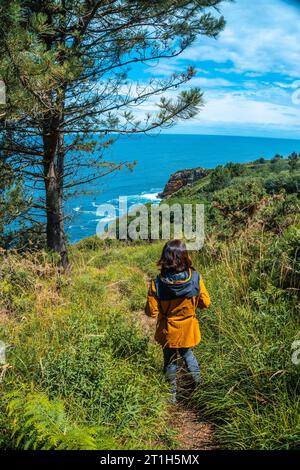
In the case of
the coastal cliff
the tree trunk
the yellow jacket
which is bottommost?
the yellow jacket

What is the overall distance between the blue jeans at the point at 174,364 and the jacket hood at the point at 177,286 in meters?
0.52

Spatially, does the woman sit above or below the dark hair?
below

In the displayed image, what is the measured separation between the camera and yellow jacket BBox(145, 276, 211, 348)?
3.46 meters

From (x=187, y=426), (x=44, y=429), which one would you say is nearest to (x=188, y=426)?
(x=187, y=426)

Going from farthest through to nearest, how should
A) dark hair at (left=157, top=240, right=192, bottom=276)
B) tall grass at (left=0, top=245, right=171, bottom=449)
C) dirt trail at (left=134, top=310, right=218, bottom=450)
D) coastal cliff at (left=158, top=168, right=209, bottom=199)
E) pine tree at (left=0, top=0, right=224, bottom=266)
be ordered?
coastal cliff at (left=158, top=168, right=209, bottom=199) < pine tree at (left=0, top=0, right=224, bottom=266) < dark hair at (left=157, top=240, right=192, bottom=276) < dirt trail at (left=134, top=310, right=218, bottom=450) < tall grass at (left=0, top=245, right=171, bottom=449)

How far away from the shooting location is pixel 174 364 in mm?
3613

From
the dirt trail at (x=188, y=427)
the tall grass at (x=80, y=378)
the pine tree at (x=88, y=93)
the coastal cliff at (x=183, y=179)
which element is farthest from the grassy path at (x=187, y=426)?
the coastal cliff at (x=183, y=179)

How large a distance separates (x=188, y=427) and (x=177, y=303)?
101cm

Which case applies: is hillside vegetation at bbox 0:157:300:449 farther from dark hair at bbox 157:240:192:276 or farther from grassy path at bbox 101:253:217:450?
dark hair at bbox 157:240:192:276

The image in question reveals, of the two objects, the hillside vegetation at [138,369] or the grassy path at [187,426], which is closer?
the hillside vegetation at [138,369]

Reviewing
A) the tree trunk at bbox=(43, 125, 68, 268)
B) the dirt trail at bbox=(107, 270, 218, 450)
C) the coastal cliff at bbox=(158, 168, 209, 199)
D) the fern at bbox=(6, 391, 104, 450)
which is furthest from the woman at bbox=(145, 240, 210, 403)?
the coastal cliff at bbox=(158, 168, 209, 199)

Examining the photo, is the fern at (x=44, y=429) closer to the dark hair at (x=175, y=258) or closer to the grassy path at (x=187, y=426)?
the grassy path at (x=187, y=426)

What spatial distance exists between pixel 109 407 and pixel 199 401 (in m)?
0.83

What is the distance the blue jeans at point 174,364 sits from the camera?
347 cm
